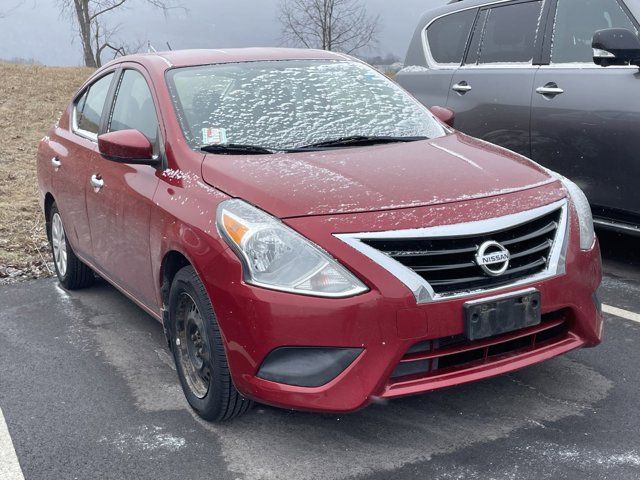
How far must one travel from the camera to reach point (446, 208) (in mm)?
3035

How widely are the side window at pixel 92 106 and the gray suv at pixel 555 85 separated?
2.69 meters

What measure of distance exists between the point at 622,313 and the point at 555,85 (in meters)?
1.65

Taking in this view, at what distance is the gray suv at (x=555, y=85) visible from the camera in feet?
15.9

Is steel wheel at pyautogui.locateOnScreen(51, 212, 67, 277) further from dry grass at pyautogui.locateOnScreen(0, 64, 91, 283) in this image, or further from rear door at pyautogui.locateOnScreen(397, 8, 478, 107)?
rear door at pyautogui.locateOnScreen(397, 8, 478, 107)

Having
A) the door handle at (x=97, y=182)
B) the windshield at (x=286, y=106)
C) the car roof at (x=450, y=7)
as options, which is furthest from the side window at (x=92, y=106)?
the car roof at (x=450, y=7)

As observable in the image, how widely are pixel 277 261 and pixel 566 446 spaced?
1315mm

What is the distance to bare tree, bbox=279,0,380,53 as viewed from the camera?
2725 cm

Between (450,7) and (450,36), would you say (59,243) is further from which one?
(450,7)

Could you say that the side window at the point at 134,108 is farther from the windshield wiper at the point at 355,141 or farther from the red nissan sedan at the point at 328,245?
the windshield wiper at the point at 355,141

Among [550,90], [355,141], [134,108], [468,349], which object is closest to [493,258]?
[468,349]

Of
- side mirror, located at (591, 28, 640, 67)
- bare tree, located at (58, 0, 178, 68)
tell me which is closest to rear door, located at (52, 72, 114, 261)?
side mirror, located at (591, 28, 640, 67)

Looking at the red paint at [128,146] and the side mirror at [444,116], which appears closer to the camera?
the red paint at [128,146]

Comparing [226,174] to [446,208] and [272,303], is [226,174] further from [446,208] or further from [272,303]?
[446,208]

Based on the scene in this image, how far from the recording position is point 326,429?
10.9ft
